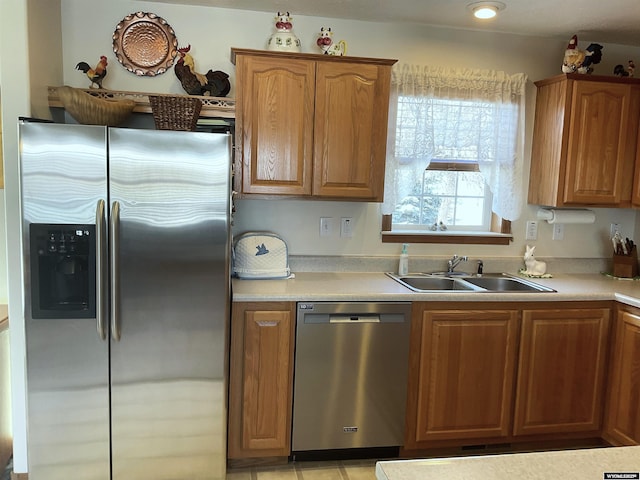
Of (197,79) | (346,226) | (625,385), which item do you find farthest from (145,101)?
(625,385)

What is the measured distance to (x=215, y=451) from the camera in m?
2.40

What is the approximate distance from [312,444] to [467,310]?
42.0 inches

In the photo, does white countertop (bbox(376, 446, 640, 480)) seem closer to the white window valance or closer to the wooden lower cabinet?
the wooden lower cabinet

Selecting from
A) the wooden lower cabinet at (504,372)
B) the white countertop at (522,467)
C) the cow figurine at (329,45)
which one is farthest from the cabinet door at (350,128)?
the white countertop at (522,467)

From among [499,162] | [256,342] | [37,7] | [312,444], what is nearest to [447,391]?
[312,444]

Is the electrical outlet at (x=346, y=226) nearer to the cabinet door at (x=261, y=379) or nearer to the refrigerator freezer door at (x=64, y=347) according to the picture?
the cabinet door at (x=261, y=379)

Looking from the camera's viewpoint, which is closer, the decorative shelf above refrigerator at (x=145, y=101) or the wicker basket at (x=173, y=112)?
the wicker basket at (x=173, y=112)

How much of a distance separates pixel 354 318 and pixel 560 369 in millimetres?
1197

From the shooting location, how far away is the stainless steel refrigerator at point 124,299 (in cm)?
212

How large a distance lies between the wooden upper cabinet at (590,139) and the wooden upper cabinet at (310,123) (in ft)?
3.54

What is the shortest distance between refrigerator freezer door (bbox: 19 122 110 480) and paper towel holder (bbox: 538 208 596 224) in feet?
8.66

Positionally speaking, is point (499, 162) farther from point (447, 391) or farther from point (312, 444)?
point (312, 444)

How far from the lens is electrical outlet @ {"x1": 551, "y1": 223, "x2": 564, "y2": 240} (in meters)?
3.39

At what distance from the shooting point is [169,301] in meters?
2.26
